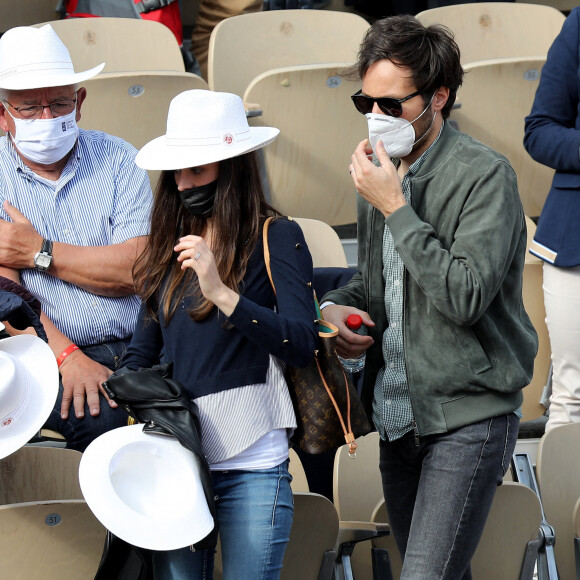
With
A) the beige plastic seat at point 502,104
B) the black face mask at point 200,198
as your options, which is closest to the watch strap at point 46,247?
the black face mask at point 200,198

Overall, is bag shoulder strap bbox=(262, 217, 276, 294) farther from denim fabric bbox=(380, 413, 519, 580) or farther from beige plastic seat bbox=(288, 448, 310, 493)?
beige plastic seat bbox=(288, 448, 310, 493)

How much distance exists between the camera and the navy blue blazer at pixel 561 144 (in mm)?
2930

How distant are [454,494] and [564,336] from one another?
129 cm

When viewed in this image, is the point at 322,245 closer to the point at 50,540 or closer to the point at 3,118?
the point at 3,118

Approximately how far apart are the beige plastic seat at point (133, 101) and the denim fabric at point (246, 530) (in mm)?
1780

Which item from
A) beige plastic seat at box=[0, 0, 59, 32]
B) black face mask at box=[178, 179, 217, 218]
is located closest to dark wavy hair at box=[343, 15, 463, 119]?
black face mask at box=[178, 179, 217, 218]

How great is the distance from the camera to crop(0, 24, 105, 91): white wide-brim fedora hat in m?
2.56

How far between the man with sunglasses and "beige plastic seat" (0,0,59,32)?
284 cm

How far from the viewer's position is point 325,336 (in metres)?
1.95

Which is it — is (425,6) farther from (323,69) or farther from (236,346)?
(236,346)

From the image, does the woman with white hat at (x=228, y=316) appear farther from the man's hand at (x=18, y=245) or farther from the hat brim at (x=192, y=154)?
the man's hand at (x=18, y=245)

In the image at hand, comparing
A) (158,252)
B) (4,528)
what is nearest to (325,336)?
(158,252)

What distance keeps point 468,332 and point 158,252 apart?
0.68m

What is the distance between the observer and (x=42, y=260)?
8.35ft
